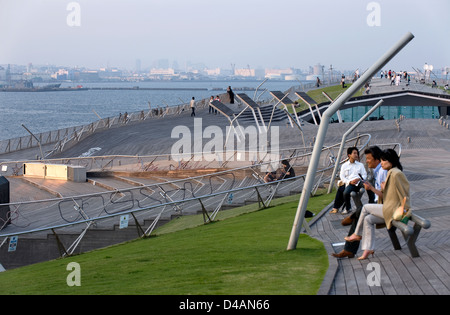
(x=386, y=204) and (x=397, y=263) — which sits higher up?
(x=386, y=204)

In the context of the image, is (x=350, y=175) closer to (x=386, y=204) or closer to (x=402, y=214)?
(x=386, y=204)

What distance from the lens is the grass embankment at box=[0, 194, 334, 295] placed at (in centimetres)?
848

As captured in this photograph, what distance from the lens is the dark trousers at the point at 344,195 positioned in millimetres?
13562

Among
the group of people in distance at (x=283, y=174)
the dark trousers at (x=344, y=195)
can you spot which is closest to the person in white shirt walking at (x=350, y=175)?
the dark trousers at (x=344, y=195)

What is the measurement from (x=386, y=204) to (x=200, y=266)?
2.85 metres

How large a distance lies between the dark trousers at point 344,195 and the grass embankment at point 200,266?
109 centimetres

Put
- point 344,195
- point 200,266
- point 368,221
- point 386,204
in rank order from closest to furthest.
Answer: point 386,204 < point 368,221 < point 200,266 < point 344,195

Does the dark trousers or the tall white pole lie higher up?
the tall white pole

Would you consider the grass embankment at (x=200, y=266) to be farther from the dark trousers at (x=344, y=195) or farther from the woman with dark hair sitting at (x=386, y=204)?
the dark trousers at (x=344, y=195)

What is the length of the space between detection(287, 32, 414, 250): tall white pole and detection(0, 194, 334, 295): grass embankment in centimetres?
53

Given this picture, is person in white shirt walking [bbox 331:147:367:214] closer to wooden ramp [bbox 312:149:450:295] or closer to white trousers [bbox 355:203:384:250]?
wooden ramp [bbox 312:149:450:295]

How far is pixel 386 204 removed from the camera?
8914 millimetres

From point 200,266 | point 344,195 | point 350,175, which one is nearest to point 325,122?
point 200,266

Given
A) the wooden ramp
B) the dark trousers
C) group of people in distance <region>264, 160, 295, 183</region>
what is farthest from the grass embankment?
group of people in distance <region>264, 160, 295, 183</region>
